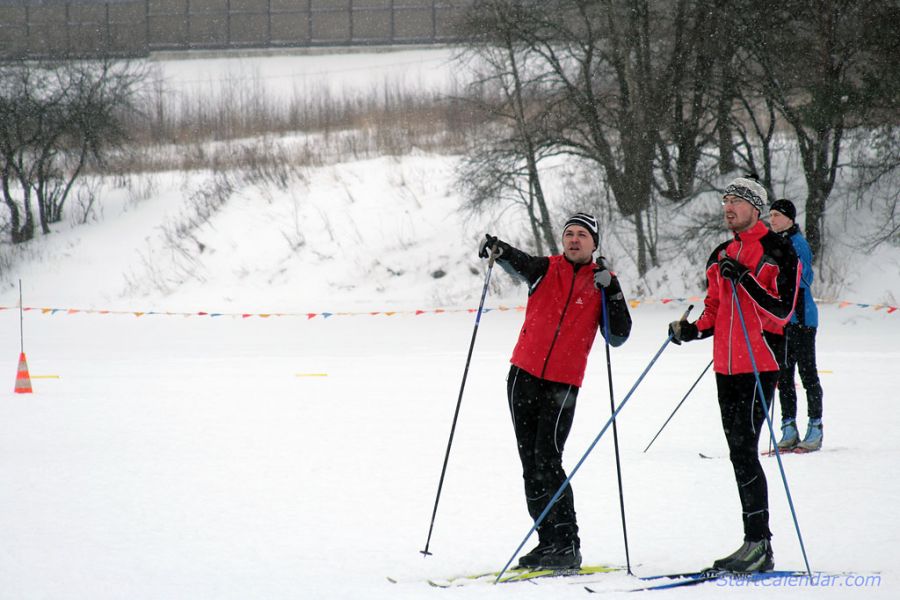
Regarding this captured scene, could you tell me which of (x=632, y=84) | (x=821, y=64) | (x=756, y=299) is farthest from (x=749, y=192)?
(x=632, y=84)

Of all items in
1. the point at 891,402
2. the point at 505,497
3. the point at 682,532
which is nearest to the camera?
the point at 682,532

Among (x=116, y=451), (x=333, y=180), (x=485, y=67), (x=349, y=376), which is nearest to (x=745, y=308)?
(x=116, y=451)

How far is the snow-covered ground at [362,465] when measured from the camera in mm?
4965

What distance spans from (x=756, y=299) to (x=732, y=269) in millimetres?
202

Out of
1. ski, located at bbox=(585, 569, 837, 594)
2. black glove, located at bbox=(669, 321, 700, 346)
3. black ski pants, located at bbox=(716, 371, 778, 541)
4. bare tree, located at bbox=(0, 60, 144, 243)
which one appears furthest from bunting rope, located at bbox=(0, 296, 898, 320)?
ski, located at bbox=(585, 569, 837, 594)

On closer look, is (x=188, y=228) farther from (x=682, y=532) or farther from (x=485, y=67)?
(x=682, y=532)

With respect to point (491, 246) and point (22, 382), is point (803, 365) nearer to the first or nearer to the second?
point (491, 246)

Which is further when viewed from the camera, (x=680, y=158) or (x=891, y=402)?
(x=680, y=158)

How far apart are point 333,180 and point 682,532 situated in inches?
981

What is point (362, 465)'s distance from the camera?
7.42 meters

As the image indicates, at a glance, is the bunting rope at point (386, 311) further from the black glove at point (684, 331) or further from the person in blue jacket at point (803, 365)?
the black glove at point (684, 331)

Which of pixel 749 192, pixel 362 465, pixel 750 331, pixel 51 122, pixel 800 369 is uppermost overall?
pixel 51 122

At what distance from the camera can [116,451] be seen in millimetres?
8031

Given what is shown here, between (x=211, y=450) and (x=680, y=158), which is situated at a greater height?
(x=680, y=158)
